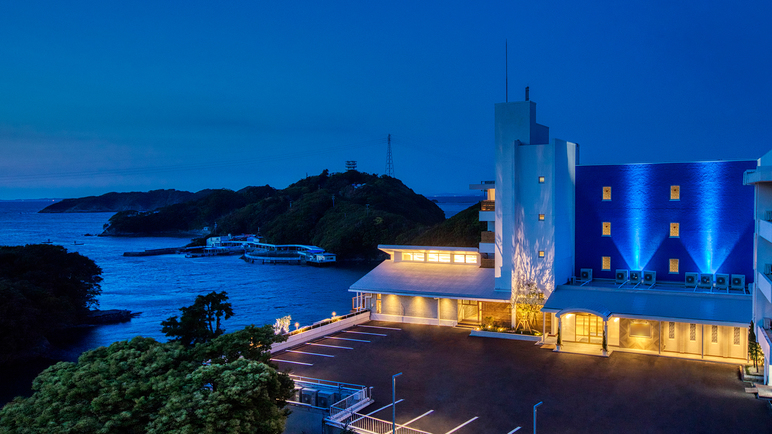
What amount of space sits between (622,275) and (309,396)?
17494 millimetres

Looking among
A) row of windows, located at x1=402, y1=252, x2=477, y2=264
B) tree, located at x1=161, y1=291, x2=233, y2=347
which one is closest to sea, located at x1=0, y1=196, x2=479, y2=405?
tree, located at x1=161, y1=291, x2=233, y2=347

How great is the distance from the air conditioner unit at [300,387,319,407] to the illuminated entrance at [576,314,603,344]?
13396mm

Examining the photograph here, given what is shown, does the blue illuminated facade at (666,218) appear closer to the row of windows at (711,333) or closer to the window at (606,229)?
the window at (606,229)

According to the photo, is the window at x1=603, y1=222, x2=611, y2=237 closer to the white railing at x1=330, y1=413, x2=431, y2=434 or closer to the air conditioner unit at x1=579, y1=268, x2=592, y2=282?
the air conditioner unit at x1=579, y1=268, x2=592, y2=282

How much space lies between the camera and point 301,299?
2511 inches

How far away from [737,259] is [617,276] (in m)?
5.24

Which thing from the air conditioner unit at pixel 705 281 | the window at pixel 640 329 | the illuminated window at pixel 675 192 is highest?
the illuminated window at pixel 675 192

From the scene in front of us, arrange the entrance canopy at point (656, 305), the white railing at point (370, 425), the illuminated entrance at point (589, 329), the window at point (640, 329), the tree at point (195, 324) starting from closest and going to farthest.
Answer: the white railing at point (370, 425) < the entrance canopy at point (656, 305) < the window at point (640, 329) < the illuminated entrance at point (589, 329) < the tree at point (195, 324)

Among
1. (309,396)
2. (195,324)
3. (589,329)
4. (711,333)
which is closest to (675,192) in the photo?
(711,333)

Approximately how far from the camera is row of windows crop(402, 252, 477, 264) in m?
31.7

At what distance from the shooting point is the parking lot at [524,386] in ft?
53.2

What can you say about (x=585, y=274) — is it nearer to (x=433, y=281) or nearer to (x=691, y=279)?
(x=691, y=279)

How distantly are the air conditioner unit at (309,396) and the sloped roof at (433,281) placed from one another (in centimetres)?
1116

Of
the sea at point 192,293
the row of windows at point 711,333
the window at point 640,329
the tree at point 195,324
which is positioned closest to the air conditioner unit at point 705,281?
the row of windows at point 711,333
